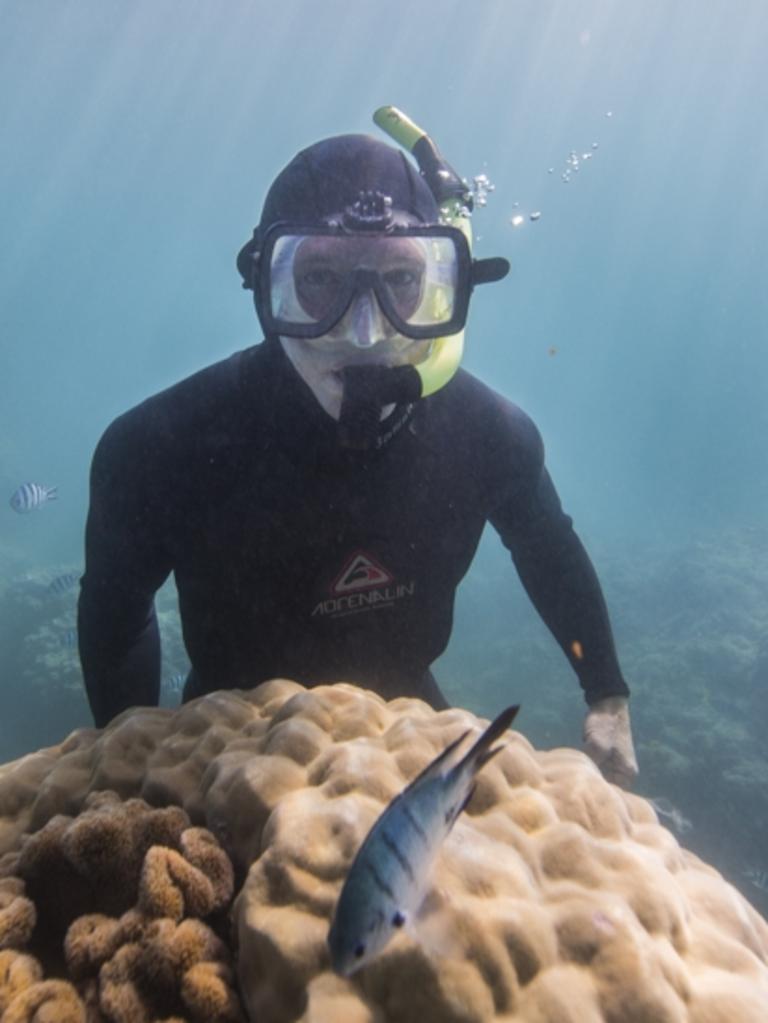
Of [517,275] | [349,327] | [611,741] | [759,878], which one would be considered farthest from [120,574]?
[517,275]

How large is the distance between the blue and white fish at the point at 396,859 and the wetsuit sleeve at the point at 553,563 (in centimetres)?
281

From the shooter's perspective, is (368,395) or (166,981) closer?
(166,981)

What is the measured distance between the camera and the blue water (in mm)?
14891

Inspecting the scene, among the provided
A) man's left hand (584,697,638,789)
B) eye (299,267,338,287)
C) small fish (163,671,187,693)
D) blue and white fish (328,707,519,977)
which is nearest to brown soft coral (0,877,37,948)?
blue and white fish (328,707,519,977)

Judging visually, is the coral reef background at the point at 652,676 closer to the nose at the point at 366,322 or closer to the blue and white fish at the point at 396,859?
the nose at the point at 366,322

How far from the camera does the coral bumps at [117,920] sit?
141 centimetres

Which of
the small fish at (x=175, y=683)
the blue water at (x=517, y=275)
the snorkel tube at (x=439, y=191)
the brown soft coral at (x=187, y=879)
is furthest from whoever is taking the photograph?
the blue water at (x=517, y=275)

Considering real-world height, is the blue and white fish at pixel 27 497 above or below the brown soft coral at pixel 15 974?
below

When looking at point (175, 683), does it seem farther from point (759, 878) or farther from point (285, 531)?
point (759, 878)

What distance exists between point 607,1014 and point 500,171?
94.7 metres

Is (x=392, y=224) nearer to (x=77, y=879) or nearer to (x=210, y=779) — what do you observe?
(x=210, y=779)

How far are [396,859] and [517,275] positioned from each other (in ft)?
417

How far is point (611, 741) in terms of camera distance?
3.25 meters

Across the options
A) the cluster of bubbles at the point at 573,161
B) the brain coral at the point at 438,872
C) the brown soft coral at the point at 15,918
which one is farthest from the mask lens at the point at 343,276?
the cluster of bubbles at the point at 573,161
